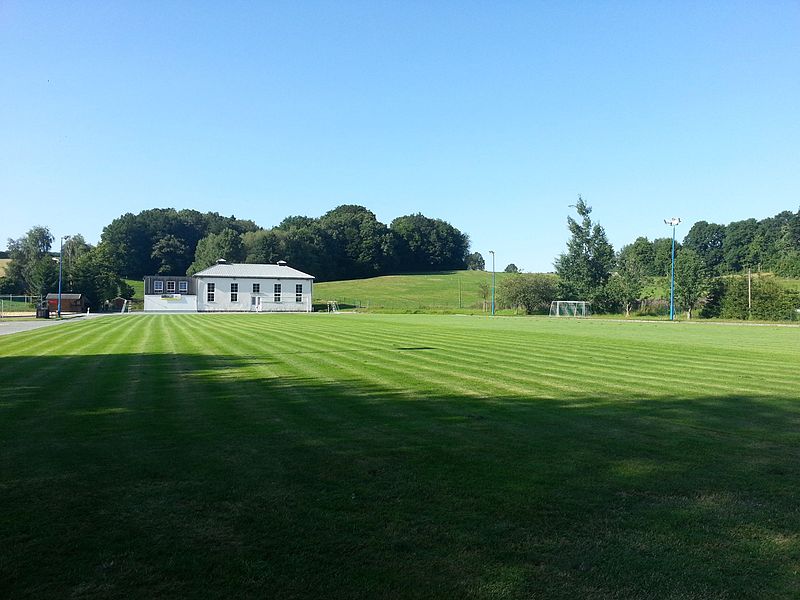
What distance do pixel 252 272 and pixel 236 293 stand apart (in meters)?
4.71

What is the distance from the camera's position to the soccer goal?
69.6 metres

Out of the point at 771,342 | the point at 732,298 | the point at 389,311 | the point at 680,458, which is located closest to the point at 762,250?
the point at 732,298

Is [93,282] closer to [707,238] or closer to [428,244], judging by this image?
[428,244]

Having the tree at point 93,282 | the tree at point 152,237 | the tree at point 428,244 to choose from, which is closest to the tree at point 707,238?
the tree at point 428,244

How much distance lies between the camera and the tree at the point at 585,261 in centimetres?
7506

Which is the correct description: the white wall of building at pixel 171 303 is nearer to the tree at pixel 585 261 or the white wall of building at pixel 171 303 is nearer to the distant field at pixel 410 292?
the distant field at pixel 410 292

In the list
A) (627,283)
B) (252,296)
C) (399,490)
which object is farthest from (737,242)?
(399,490)

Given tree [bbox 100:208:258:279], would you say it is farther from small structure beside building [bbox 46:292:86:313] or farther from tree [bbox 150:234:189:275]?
small structure beside building [bbox 46:292:86:313]

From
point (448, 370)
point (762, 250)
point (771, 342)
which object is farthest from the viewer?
point (762, 250)

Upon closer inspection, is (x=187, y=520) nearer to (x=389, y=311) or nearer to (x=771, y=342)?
(x=771, y=342)

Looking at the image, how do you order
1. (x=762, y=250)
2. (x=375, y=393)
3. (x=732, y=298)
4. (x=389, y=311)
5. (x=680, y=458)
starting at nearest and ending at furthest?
1. (x=680, y=458)
2. (x=375, y=393)
3. (x=732, y=298)
4. (x=389, y=311)
5. (x=762, y=250)

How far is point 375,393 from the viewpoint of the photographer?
435 inches

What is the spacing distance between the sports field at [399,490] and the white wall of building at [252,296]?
72483 mm

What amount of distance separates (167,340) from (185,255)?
4541 inches
